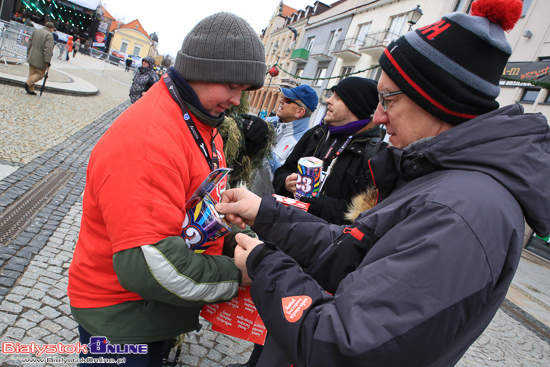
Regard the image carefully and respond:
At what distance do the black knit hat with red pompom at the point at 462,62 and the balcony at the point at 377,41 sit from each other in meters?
20.5

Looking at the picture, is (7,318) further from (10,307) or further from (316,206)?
(316,206)

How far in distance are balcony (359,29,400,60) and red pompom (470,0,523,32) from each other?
20502 millimetres

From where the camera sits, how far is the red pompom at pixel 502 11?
1188 mm

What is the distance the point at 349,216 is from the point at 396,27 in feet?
71.4

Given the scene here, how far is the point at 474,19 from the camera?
1198mm

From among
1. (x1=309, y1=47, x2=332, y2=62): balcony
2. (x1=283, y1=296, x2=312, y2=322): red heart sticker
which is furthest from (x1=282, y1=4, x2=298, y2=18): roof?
→ (x1=283, y1=296, x2=312, y2=322): red heart sticker

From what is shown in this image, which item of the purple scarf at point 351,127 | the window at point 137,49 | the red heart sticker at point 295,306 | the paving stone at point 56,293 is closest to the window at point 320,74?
the purple scarf at point 351,127

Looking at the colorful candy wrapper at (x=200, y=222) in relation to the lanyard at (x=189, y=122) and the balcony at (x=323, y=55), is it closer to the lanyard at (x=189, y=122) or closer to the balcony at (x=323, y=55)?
the lanyard at (x=189, y=122)

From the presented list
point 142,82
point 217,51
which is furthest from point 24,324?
point 142,82

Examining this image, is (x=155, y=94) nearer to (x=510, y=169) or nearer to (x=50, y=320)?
(x=510, y=169)

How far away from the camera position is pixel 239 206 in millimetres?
1678

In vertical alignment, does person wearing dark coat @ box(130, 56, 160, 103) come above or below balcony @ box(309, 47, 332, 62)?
below

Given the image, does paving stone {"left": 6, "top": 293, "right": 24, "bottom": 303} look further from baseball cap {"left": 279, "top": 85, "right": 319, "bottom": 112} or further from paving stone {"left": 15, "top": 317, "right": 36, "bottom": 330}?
baseball cap {"left": 279, "top": 85, "right": 319, "bottom": 112}

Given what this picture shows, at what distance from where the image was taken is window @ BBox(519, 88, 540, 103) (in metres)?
12.3
